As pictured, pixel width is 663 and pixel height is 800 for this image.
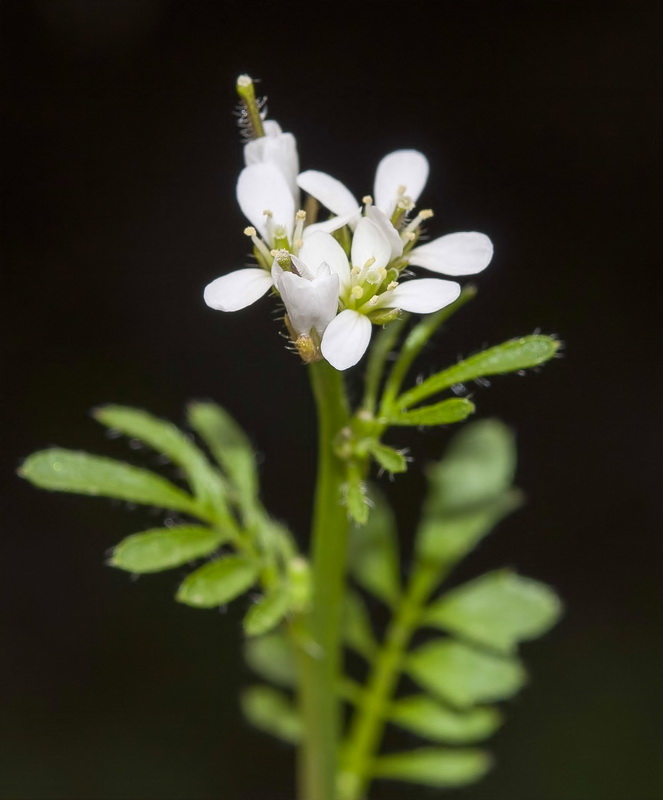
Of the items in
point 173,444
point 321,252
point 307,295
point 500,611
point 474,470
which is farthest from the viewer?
point 474,470

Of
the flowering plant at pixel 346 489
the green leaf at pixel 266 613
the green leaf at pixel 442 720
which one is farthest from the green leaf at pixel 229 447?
the green leaf at pixel 442 720

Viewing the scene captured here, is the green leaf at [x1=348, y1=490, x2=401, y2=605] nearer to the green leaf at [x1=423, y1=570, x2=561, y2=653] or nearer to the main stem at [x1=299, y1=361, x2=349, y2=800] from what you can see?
the green leaf at [x1=423, y1=570, x2=561, y2=653]

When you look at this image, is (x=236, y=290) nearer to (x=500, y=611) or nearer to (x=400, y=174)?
(x=400, y=174)

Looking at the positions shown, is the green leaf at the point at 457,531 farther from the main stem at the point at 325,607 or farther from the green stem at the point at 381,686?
the main stem at the point at 325,607

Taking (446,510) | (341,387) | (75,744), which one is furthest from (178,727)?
(341,387)

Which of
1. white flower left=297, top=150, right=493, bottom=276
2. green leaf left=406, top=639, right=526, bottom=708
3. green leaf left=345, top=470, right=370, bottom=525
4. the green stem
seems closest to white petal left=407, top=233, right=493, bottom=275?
white flower left=297, top=150, right=493, bottom=276

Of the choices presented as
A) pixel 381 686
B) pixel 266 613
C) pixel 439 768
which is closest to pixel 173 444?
pixel 266 613
